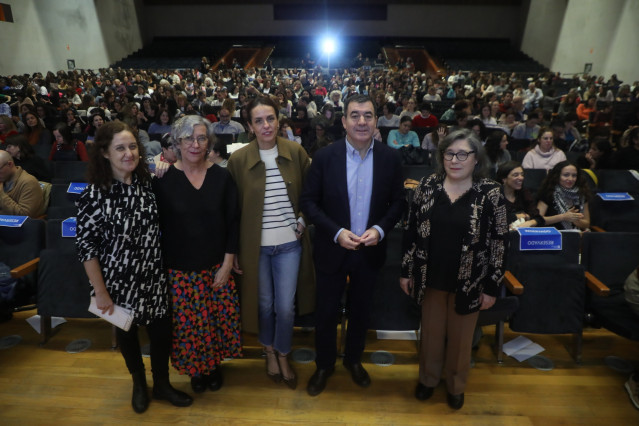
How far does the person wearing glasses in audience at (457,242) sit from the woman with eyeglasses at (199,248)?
0.85m

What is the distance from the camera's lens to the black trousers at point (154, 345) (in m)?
1.91

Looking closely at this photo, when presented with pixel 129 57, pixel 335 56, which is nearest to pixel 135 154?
pixel 335 56

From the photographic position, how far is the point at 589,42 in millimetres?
14398

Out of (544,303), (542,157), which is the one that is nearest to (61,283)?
(544,303)

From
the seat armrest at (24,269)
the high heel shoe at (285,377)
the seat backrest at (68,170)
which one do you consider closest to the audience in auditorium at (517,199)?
the high heel shoe at (285,377)

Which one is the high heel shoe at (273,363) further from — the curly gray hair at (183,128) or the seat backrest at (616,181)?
the seat backrest at (616,181)

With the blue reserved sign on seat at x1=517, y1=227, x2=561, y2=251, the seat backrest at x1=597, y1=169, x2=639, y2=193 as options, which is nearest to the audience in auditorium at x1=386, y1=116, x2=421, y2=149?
the seat backrest at x1=597, y1=169, x2=639, y2=193

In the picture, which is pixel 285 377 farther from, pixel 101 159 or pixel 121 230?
pixel 101 159

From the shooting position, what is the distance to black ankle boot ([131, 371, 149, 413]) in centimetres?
200

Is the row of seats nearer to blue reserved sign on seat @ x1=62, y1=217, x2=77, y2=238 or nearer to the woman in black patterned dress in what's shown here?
the woman in black patterned dress

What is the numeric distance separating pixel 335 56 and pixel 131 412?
63.8ft

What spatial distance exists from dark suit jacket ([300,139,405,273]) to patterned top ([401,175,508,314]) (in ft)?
0.42

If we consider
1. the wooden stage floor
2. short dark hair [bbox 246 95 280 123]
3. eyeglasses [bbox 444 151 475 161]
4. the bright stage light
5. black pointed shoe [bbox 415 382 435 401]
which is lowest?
the wooden stage floor

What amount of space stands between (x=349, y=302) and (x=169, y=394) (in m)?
0.99
